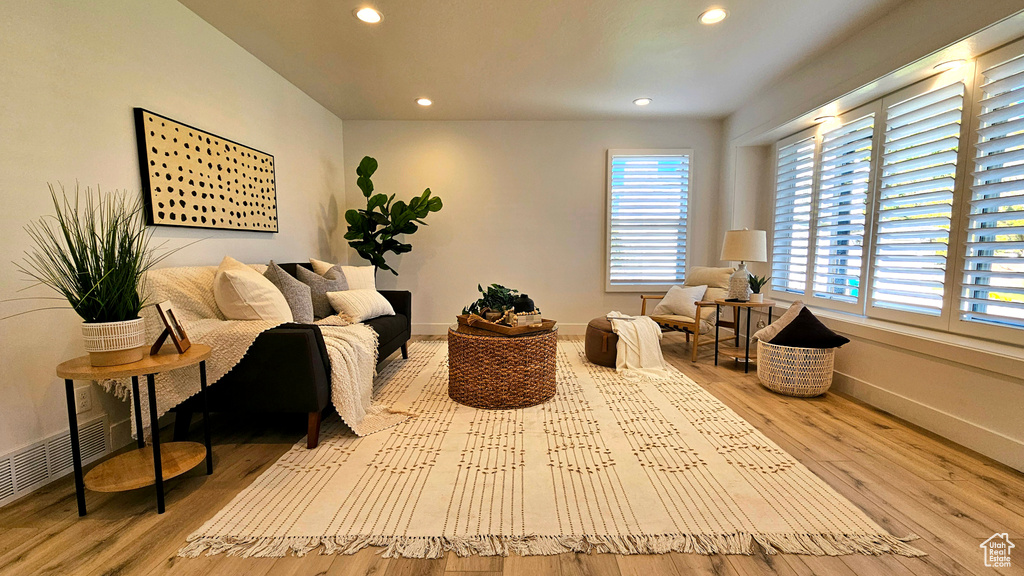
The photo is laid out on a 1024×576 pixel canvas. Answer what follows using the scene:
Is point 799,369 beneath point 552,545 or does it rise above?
above

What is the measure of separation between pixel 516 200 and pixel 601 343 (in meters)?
2.22

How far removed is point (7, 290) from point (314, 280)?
1.56 meters

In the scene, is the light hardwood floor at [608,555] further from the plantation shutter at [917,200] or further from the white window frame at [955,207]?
the plantation shutter at [917,200]

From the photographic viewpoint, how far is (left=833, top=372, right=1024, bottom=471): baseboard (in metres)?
1.99

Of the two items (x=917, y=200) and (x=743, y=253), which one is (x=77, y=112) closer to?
(x=743, y=253)

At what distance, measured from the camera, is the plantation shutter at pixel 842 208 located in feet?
10.3

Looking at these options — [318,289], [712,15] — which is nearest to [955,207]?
[712,15]

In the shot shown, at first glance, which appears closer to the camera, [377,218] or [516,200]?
[377,218]

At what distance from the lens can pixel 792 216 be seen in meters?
3.93

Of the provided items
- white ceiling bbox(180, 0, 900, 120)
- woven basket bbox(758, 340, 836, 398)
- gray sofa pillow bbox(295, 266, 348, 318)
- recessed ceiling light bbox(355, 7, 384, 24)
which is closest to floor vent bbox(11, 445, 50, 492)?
gray sofa pillow bbox(295, 266, 348, 318)

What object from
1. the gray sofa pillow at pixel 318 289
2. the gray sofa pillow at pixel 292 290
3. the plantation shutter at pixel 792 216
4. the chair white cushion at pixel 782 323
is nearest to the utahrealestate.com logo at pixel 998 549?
the chair white cushion at pixel 782 323

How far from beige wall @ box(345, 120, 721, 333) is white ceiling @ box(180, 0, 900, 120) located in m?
0.60

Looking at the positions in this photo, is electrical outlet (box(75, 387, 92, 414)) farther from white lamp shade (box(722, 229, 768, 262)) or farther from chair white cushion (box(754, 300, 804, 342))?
white lamp shade (box(722, 229, 768, 262))

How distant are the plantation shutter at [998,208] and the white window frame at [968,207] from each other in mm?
19
